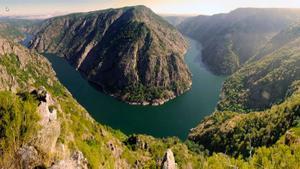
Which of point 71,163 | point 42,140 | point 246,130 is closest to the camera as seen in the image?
point 71,163

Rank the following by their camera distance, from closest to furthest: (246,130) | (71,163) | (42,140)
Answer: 1. (71,163)
2. (42,140)
3. (246,130)

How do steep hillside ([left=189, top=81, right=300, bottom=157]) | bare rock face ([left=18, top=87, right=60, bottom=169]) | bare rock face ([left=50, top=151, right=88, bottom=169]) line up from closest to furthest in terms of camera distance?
bare rock face ([left=50, top=151, right=88, bottom=169]), bare rock face ([left=18, top=87, right=60, bottom=169]), steep hillside ([left=189, top=81, right=300, bottom=157])

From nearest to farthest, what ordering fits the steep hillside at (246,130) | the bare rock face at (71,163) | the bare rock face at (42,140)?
1. the bare rock face at (71,163)
2. the bare rock face at (42,140)
3. the steep hillside at (246,130)

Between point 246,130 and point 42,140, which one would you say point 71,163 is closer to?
point 42,140

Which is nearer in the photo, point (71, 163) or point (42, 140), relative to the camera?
point (71, 163)

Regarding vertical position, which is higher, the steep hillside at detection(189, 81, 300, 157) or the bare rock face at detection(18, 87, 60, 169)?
the bare rock face at detection(18, 87, 60, 169)

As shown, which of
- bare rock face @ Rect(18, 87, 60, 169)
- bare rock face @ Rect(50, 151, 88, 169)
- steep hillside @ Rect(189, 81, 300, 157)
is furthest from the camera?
steep hillside @ Rect(189, 81, 300, 157)

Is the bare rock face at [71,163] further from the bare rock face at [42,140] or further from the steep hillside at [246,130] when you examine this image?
the steep hillside at [246,130]

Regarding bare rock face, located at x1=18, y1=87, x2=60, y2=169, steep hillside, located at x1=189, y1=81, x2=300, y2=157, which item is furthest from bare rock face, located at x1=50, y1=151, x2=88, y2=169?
steep hillside, located at x1=189, y1=81, x2=300, y2=157

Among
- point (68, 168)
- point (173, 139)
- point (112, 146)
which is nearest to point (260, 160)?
point (68, 168)

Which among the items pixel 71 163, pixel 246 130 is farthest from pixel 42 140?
pixel 246 130

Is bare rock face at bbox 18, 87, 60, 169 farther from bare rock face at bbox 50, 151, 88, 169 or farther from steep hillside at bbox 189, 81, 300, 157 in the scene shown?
steep hillside at bbox 189, 81, 300, 157

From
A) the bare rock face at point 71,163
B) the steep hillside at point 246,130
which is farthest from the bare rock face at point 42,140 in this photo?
the steep hillside at point 246,130
